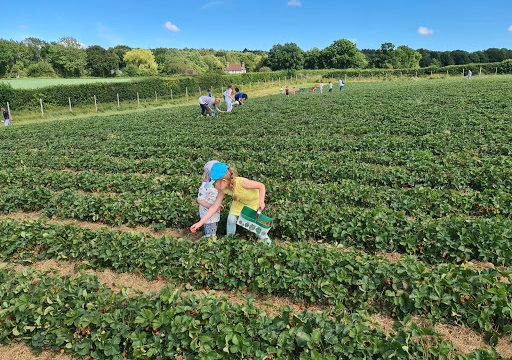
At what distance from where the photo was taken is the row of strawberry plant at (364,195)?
24.1ft

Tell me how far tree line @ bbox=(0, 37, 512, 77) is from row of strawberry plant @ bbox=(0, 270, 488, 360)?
67317mm

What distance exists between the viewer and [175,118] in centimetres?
2369

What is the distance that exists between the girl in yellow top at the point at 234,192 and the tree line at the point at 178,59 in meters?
65.4

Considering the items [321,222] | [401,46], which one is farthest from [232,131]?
[401,46]

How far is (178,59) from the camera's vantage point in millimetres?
95438

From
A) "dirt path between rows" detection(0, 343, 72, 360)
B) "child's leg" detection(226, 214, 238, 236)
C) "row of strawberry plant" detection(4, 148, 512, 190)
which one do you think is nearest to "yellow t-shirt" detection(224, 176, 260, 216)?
"child's leg" detection(226, 214, 238, 236)

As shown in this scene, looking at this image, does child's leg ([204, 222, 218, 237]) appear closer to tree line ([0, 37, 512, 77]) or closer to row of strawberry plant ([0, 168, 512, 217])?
row of strawberry plant ([0, 168, 512, 217])

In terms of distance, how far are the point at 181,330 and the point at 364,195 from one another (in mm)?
5148

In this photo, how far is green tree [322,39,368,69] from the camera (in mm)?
109250

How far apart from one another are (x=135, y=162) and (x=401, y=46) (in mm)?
118024

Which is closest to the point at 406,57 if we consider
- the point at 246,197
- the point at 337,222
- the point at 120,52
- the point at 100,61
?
the point at 120,52

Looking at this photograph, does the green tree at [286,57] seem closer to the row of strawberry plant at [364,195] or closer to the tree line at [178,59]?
the tree line at [178,59]

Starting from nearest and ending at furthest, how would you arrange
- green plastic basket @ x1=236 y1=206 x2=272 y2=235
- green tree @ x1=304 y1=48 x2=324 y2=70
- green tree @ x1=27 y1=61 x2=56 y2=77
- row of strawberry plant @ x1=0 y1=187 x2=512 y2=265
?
row of strawberry plant @ x1=0 y1=187 x2=512 y2=265 → green plastic basket @ x1=236 y1=206 x2=272 y2=235 → green tree @ x1=27 y1=61 x2=56 y2=77 → green tree @ x1=304 y1=48 x2=324 y2=70

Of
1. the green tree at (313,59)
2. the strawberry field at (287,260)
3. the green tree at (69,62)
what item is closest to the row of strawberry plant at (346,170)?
the strawberry field at (287,260)
